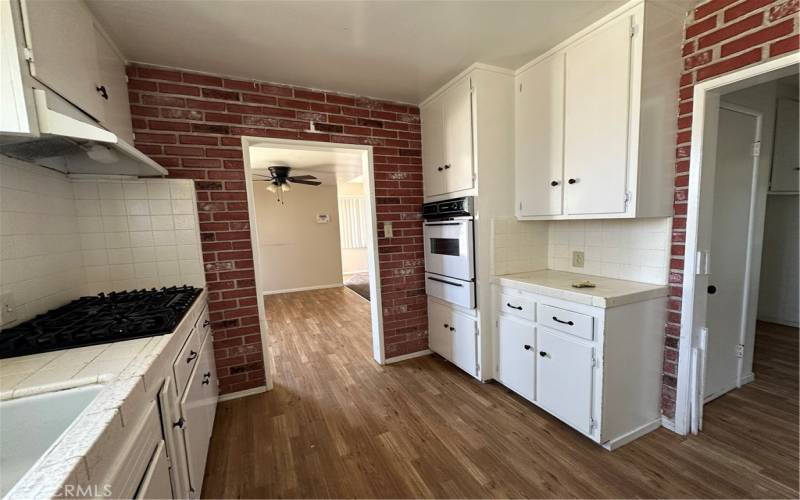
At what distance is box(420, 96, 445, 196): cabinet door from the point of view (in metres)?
2.59

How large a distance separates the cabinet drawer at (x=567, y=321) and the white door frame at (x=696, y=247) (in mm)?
579

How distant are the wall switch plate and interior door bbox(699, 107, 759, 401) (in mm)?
3532

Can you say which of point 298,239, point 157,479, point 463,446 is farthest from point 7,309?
point 298,239

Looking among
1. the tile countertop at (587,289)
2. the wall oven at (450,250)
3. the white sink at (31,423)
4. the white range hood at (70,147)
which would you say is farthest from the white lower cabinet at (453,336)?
the white range hood at (70,147)

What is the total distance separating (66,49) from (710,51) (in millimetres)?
2989

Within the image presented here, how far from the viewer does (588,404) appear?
67.6 inches

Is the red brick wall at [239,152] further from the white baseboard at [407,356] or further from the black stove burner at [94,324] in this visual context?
the black stove burner at [94,324]

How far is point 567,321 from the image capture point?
1783 millimetres

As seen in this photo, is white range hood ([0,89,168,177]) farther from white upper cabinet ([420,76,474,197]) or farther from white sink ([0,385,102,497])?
white upper cabinet ([420,76,474,197])

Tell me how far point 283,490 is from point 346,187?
6564 millimetres

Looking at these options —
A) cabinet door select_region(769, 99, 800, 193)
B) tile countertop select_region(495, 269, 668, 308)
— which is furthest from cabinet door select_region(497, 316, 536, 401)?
cabinet door select_region(769, 99, 800, 193)

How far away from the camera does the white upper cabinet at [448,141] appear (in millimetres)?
2297

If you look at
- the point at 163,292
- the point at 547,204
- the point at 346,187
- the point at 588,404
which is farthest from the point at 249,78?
the point at 346,187

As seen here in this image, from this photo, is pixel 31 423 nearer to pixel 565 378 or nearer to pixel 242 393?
pixel 242 393
